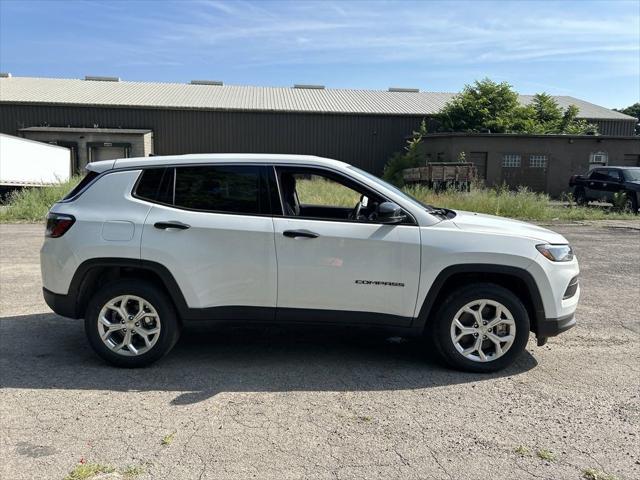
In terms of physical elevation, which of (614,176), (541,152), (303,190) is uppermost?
(541,152)

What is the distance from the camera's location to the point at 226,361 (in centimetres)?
477

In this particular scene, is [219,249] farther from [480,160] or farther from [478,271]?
[480,160]

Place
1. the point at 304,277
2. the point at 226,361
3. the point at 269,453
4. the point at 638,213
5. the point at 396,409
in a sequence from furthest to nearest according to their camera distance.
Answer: the point at 638,213 → the point at 226,361 → the point at 304,277 → the point at 396,409 → the point at 269,453

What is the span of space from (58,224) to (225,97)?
39408mm

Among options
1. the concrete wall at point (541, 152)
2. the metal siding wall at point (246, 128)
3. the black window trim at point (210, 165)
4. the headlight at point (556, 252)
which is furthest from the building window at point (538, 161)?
the black window trim at point (210, 165)

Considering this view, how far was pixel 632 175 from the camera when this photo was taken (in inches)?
827

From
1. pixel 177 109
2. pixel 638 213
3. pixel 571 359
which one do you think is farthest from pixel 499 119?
A: pixel 571 359

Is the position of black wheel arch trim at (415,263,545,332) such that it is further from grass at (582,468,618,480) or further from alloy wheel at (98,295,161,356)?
alloy wheel at (98,295,161,356)

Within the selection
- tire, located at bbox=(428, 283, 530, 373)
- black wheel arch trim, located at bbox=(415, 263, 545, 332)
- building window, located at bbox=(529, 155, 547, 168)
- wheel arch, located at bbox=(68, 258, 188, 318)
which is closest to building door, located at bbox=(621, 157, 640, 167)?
building window, located at bbox=(529, 155, 547, 168)

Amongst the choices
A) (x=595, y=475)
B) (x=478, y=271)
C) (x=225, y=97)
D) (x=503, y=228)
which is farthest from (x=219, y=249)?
(x=225, y=97)

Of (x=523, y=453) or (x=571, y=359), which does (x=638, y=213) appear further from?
(x=523, y=453)

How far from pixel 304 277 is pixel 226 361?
1127 mm

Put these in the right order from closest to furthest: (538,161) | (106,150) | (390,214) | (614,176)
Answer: (390,214), (614,176), (538,161), (106,150)

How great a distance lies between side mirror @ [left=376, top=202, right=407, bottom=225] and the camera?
171 inches
